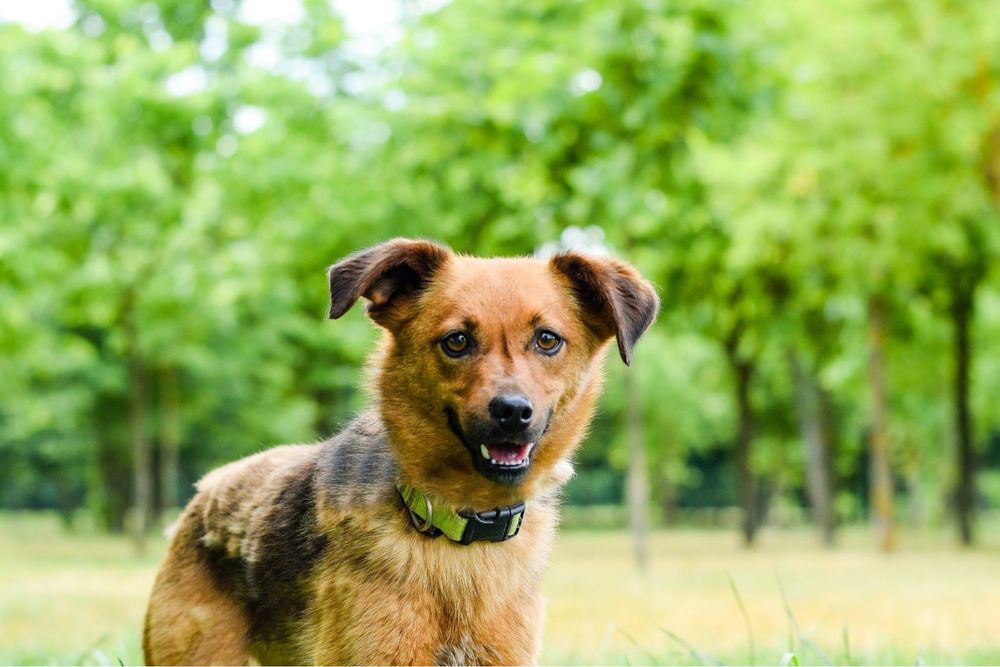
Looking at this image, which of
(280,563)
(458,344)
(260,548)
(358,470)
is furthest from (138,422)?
(458,344)

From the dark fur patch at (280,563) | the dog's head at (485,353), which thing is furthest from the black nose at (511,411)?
the dark fur patch at (280,563)

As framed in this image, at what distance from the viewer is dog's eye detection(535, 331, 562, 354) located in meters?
4.18

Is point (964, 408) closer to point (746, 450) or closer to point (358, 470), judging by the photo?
point (746, 450)

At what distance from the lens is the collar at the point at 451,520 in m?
4.11

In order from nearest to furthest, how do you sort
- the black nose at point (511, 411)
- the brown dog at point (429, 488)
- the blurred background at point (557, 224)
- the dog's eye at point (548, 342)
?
the black nose at point (511, 411) → the brown dog at point (429, 488) → the dog's eye at point (548, 342) → the blurred background at point (557, 224)

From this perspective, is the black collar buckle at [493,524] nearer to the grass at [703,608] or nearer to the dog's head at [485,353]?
the dog's head at [485,353]

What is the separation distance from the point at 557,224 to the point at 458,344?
1087 centimetres

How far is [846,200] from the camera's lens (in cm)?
2239

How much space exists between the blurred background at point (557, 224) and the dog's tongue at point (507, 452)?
1237 mm

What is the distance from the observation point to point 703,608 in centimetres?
1314

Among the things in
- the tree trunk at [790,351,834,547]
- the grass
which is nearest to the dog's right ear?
the grass

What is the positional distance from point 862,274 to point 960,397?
681 cm

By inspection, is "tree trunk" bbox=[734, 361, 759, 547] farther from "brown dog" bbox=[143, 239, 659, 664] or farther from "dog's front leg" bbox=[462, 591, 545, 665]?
"dog's front leg" bbox=[462, 591, 545, 665]

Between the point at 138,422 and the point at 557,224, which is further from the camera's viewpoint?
the point at 138,422
